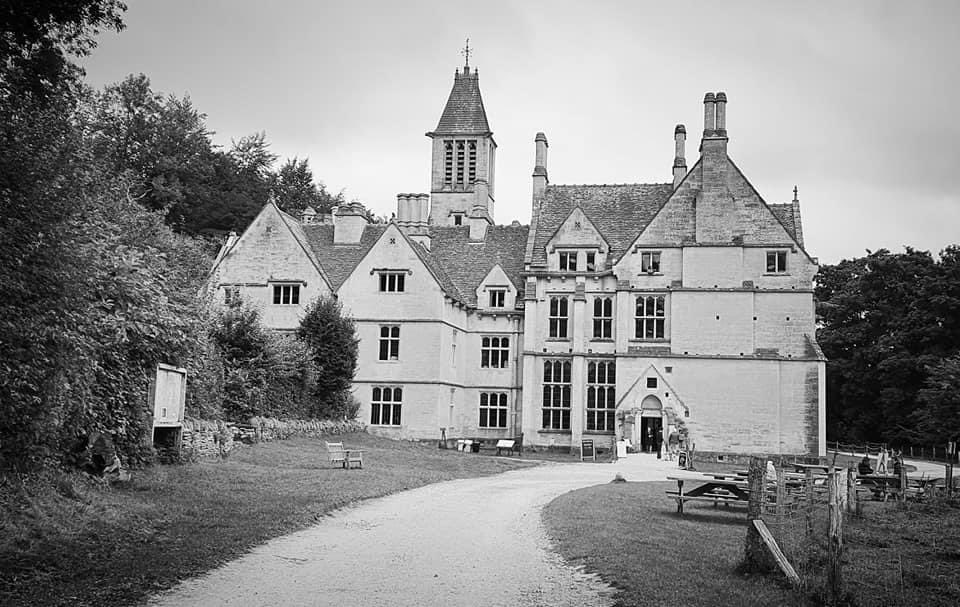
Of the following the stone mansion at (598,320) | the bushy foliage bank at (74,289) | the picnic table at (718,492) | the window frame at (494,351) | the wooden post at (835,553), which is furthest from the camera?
the window frame at (494,351)

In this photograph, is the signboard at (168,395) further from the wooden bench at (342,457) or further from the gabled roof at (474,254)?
the gabled roof at (474,254)

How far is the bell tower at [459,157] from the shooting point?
64.4 m

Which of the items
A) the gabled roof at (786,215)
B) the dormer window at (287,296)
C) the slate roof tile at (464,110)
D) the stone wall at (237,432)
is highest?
the slate roof tile at (464,110)

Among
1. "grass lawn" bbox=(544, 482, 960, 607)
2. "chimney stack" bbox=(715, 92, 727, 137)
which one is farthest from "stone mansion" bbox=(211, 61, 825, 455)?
"grass lawn" bbox=(544, 482, 960, 607)

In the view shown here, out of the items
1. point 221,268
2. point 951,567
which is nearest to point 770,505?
point 951,567

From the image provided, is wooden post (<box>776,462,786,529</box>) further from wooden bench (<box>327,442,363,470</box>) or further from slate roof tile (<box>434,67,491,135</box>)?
slate roof tile (<box>434,67,491,135</box>)

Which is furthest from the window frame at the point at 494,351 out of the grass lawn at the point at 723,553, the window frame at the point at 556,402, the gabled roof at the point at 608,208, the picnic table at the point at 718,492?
the picnic table at the point at 718,492

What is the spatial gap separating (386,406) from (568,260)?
11.4 m

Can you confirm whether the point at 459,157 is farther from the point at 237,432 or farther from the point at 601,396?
the point at 237,432

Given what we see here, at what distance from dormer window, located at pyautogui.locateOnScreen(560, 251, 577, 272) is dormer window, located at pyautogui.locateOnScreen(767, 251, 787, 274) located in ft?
30.1

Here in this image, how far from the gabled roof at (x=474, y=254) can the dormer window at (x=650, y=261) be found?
6.30 metres

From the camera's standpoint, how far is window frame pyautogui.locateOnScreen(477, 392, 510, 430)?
48812 mm

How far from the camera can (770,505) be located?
21.4 meters

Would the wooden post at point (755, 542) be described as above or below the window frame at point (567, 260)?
below
